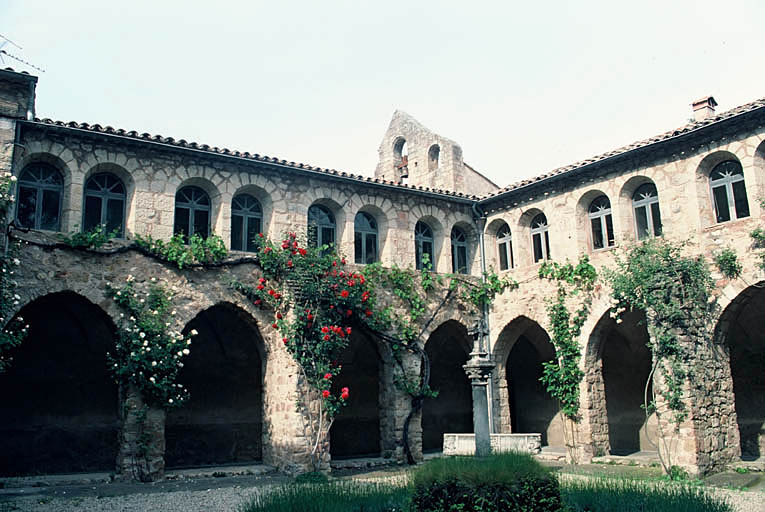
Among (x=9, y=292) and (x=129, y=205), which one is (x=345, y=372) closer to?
(x=129, y=205)

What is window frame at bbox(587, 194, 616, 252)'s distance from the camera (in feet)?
44.8

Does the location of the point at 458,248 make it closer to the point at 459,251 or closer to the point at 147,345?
the point at 459,251

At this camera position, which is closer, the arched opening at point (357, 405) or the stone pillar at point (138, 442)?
the stone pillar at point (138, 442)

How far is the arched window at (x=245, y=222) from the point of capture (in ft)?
42.4

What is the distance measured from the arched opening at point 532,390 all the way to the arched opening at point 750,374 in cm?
412

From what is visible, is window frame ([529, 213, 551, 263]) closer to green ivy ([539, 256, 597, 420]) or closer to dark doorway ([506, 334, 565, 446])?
green ivy ([539, 256, 597, 420])

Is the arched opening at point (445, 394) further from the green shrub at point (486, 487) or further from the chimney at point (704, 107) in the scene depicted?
the green shrub at point (486, 487)

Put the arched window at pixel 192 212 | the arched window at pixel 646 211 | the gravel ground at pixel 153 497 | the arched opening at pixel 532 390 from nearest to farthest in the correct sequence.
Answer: the gravel ground at pixel 153 497 < the arched window at pixel 192 212 < the arched window at pixel 646 211 < the arched opening at pixel 532 390

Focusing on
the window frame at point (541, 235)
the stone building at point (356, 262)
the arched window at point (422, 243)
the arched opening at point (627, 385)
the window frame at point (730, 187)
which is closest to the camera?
the stone building at point (356, 262)

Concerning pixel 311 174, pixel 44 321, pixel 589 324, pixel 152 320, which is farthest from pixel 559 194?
pixel 44 321

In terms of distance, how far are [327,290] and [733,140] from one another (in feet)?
25.3

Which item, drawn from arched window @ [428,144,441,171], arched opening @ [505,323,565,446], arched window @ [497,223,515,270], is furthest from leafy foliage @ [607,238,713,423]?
arched window @ [428,144,441,171]

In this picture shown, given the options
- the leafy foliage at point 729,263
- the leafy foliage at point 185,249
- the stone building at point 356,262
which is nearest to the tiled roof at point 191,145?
the stone building at point 356,262

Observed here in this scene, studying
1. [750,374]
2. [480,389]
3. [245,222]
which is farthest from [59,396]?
[750,374]
